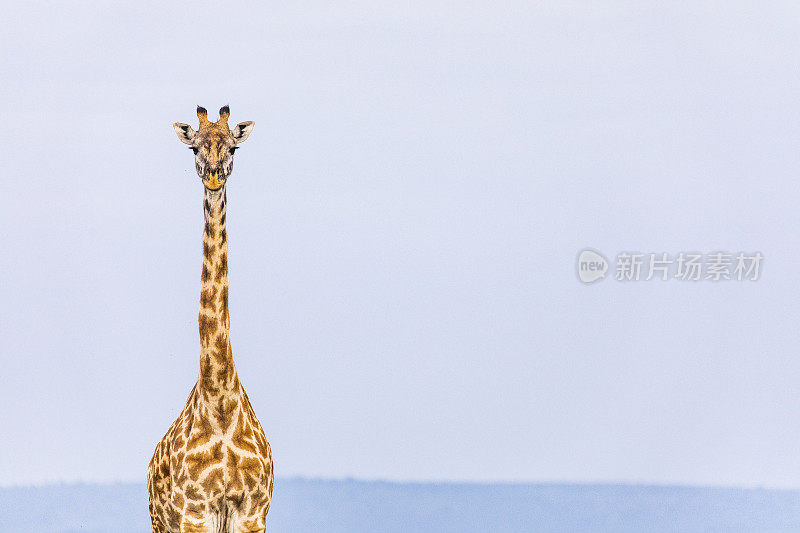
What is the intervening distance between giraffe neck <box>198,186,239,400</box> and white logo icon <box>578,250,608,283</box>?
3756mm

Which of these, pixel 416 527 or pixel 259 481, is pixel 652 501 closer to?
pixel 416 527

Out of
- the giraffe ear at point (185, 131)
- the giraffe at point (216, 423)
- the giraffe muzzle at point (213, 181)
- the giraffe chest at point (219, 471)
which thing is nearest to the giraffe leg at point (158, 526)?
the giraffe at point (216, 423)

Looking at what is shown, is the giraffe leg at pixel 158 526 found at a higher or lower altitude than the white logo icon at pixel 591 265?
lower

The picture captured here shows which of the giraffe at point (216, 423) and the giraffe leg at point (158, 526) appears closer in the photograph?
the giraffe at point (216, 423)

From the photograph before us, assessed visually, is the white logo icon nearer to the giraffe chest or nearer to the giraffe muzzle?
the giraffe chest

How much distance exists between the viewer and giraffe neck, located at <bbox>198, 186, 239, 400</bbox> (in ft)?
21.5

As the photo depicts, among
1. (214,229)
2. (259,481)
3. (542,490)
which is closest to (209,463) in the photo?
(259,481)

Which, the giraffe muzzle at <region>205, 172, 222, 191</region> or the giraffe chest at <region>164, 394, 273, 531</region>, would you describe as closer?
the giraffe muzzle at <region>205, 172, 222, 191</region>

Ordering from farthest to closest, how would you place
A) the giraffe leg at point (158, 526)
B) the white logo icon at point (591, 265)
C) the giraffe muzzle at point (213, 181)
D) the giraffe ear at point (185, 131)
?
the white logo icon at point (591, 265) → the giraffe leg at point (158, 526) → the giraffe ear at point (185, 131) → the giraffe muzzle at point (213, 181)

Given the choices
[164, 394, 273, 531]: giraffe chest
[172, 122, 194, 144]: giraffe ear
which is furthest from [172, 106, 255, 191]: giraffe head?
[164, 394, 273, 531]: giraffe chest

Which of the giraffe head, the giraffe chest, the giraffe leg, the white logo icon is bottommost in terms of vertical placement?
the giraffe leg

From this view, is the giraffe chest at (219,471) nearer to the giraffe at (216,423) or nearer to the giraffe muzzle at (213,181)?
the giraffe at (216,423)

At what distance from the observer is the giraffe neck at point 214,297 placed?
21.5 ft

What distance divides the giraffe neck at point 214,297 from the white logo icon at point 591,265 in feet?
12.3
